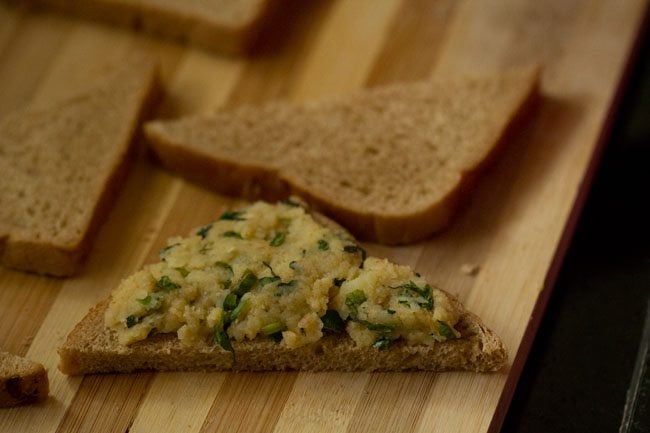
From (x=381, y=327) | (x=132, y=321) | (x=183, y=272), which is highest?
(x=381, y=327)

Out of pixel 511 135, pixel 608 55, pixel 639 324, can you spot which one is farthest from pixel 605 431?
pixel 608 55

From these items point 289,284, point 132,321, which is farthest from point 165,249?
point 289,284

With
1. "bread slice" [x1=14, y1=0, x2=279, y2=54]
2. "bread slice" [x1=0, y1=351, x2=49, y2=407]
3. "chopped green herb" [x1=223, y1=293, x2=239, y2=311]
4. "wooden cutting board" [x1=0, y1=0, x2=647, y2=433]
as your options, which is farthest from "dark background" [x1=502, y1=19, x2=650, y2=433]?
"bread slice" [x1=14, y1=0, x2=279, y2=54]

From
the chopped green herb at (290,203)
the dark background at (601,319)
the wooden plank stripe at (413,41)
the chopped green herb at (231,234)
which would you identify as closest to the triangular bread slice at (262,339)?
the chopped green herb at (231,234)

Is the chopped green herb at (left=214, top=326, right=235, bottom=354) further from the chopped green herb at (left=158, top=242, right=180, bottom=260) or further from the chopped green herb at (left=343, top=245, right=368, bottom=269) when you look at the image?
the chopped green herb at (left=343, top=245, right=368, bottom=269)

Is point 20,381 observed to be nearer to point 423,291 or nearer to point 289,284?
point 289,284

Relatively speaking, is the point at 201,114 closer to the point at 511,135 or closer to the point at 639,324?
the point at 511,135
